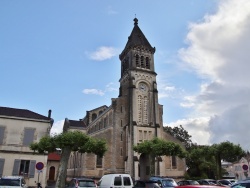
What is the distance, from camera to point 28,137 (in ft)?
94.7

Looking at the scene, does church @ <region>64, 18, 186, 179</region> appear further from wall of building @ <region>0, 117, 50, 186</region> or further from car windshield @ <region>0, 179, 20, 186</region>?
car windshield @ <region>0, 179, 20, 186</region>

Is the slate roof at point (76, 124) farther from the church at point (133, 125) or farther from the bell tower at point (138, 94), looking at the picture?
the bell tower at point (138, 94)

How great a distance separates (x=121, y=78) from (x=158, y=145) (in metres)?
23.1

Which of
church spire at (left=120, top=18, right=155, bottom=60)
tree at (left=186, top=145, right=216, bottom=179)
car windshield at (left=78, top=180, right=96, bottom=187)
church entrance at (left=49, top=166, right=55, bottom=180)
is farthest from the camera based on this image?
church spire at (left=120, top=18, right=155, bottom=60)

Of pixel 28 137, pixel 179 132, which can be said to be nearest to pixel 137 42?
pixel 179 132

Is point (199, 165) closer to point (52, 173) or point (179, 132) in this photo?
point (179, 132)

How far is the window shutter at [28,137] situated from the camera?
2867 centimetres

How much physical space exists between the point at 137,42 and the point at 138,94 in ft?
38.8

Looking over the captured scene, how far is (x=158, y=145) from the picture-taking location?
32031 millimetres

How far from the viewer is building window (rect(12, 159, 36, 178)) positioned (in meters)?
27.3

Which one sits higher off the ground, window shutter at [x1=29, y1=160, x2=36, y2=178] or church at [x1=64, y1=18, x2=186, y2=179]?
church at [x1=64, y1=18, x2=186, y2=179]

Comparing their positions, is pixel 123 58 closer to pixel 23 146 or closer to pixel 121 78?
pixel 121 78

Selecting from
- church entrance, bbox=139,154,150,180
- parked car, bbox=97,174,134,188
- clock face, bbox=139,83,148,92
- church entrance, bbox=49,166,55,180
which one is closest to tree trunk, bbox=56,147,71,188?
parked car, bbox=97,174,134,188

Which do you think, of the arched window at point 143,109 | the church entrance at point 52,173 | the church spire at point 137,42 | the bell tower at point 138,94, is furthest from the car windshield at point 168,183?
the church entrance at point 52,173
